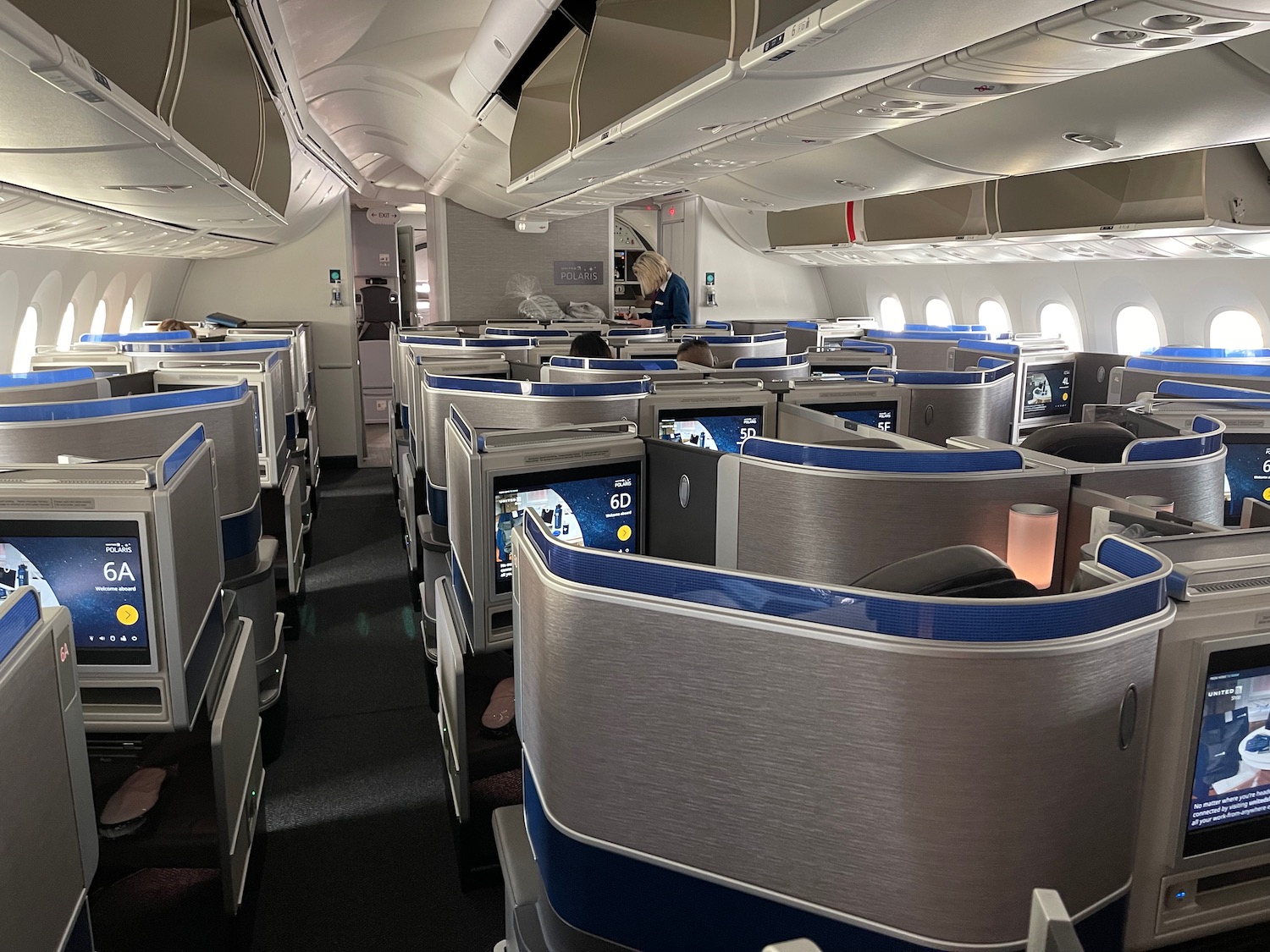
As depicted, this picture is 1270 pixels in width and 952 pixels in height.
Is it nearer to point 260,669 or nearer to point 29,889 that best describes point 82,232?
point 260,669

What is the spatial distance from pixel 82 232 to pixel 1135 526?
20.3 ft

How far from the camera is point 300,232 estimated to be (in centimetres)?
1098

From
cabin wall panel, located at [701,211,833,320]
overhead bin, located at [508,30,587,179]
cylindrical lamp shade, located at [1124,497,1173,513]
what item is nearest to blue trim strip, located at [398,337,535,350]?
overhead bin, located at [508,30,587,179]

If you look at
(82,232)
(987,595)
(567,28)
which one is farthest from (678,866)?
(567,28)

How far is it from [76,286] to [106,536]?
24.3ft

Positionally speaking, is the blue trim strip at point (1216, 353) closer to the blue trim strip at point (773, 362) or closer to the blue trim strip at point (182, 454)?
the blue trim strip at point (773, 362)

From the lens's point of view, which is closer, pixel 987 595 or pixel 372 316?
pixel 987 595

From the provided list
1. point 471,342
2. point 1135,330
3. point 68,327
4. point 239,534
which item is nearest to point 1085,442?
point 239,534

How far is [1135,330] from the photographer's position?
10258 millimetres

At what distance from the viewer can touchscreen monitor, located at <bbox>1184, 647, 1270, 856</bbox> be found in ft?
4.42

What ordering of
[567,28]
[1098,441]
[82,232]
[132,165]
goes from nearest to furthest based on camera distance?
[1098,441] → [132,165] → [82,232] → [567,28]

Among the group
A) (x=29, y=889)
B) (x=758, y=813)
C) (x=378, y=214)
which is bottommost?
(x=29, y=889)

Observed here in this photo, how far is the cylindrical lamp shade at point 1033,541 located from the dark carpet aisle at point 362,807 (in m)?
2.16

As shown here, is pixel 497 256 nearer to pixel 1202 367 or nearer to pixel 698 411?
pixel 1202 367
